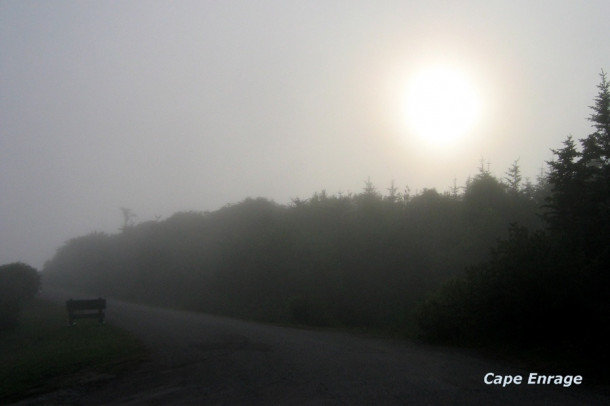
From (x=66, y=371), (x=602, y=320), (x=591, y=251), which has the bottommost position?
(x=66, y=371)

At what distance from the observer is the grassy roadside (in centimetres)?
1364

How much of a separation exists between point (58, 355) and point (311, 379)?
8.60 meters

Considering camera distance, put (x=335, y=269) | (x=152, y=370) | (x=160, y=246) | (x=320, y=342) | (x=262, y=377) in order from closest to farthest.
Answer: (x=262, y=377), (x=152, y=370), (x=320, y=342), (x=335, y=269), (x=160, y=246)

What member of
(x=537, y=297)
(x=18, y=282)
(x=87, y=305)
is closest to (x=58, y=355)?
(x=87, y=305)

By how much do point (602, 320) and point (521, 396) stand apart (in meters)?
7.52

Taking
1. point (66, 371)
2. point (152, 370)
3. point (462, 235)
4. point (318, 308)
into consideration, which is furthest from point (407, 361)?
point (462, 235)

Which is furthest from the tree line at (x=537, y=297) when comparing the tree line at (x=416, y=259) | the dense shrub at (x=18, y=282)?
the dense shrub at (x=18, y=282)

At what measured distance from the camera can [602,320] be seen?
1711cm

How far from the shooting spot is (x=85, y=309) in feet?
93.3

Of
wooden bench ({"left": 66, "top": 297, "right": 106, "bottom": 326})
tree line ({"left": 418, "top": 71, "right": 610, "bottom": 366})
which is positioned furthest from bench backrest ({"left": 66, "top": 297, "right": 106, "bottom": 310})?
tree line ({"left": 418, "top": 71, "right": 610, "bottom": 366})

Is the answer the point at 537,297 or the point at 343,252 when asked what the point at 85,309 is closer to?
the point at 343,252

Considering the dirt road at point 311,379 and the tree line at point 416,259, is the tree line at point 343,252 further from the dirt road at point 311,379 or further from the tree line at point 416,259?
the dirt road at point 311,379

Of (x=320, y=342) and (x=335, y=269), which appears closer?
(x=320, y=342)

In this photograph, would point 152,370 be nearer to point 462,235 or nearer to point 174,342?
point 174,342
